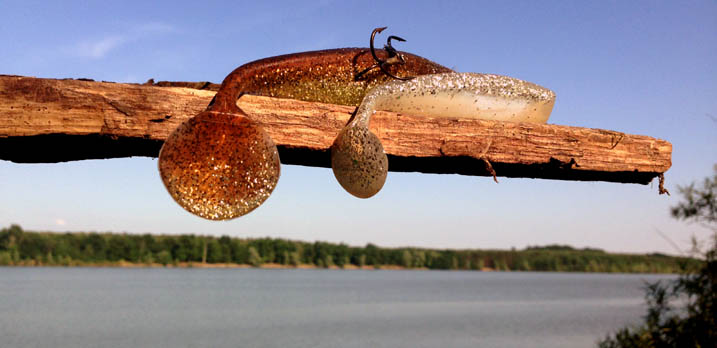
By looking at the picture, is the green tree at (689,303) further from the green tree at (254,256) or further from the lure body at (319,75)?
the green tree at (254,256)

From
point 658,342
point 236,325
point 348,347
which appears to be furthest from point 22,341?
point 658,342

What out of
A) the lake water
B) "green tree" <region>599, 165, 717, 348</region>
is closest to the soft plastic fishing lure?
"green tree" <region>599, 165, 717, 348</region>

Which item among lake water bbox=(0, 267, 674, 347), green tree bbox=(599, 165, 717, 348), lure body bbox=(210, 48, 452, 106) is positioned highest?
lure body bbox=(210, 48, 452, 106)

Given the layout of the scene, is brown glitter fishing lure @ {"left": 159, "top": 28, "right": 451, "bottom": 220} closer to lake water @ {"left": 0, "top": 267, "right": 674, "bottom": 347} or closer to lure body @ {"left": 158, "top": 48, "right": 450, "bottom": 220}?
lure body @ {"left": 158, "top": 48, "right": 450, "bottom": 220}

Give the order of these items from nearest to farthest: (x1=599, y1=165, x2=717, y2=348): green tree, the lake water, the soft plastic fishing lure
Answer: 1. the soft plastic fishing lure
2. (x1=599, y1=165, x2=717, y2=348): green tree
3. the lake water

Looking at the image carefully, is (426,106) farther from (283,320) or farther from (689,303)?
(283,320)

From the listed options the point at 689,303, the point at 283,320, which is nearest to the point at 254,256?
the point at 283,320
